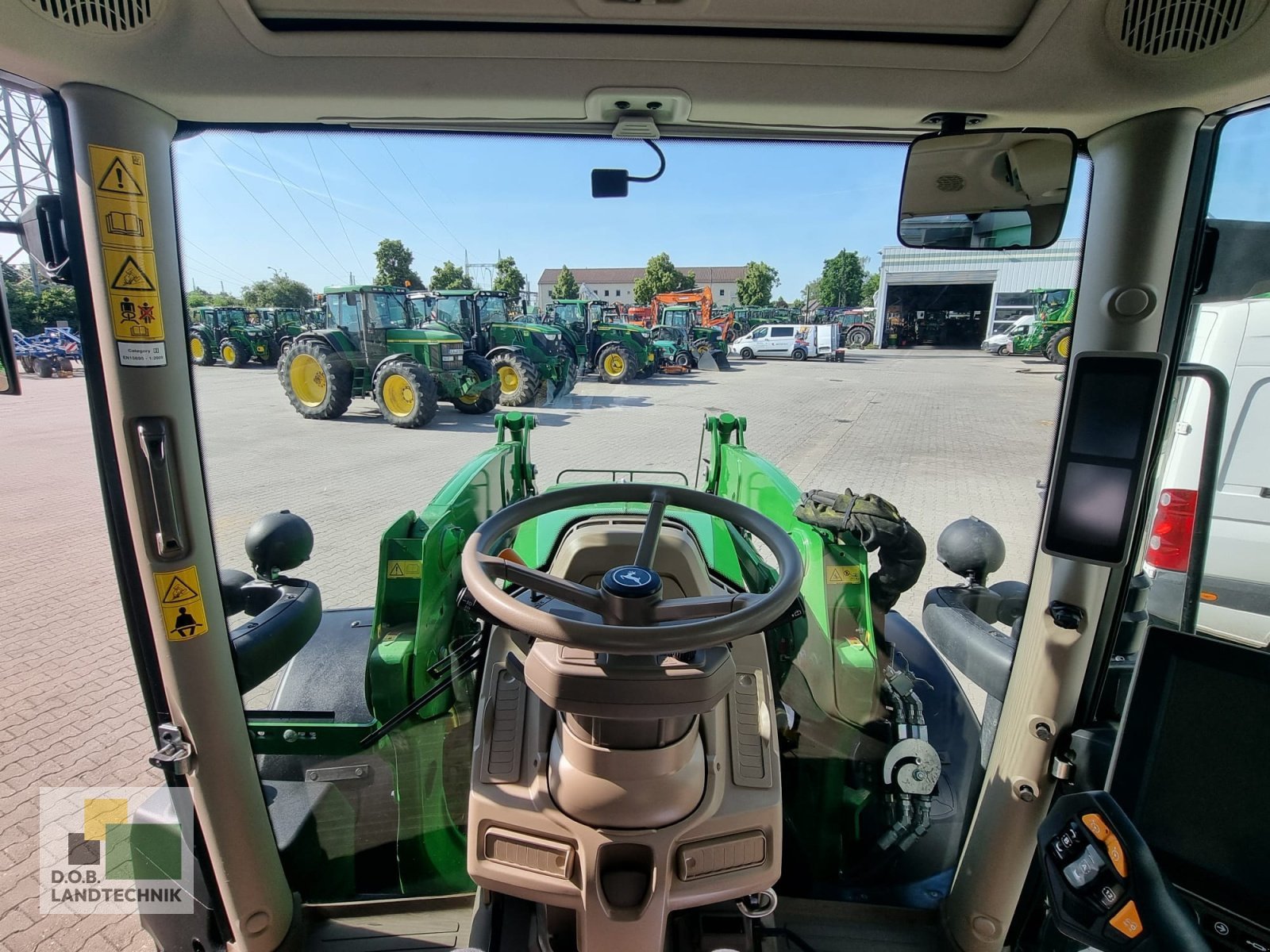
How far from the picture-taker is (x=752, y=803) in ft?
4.56

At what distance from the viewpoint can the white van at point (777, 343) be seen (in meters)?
22.4

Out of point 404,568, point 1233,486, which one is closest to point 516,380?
point 404,568

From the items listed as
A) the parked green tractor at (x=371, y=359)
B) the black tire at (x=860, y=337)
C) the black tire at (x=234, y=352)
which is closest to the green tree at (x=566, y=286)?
the parked green tractor at (x=371, y=359)

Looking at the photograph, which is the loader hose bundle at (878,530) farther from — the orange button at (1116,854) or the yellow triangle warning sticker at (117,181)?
the yellow triangle warning sticker at (117,181)

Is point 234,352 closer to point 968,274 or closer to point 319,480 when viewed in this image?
point 319,480

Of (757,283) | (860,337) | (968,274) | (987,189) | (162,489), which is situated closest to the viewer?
(162,489)

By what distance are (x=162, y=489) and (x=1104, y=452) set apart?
1.98 metres

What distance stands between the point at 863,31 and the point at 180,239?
4.73 ft

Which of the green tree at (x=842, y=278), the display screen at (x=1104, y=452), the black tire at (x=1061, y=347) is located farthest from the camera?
the green tree at (x=842, y=278)

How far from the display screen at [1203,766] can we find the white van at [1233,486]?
1.70 meters

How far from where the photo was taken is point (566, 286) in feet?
9.25

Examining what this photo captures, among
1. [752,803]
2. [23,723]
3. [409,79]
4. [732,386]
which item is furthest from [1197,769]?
[732,386]

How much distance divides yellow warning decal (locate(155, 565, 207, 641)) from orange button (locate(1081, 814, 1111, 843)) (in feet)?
5.88

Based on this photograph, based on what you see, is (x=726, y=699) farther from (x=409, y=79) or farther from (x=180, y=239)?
(x=180, y=239)
